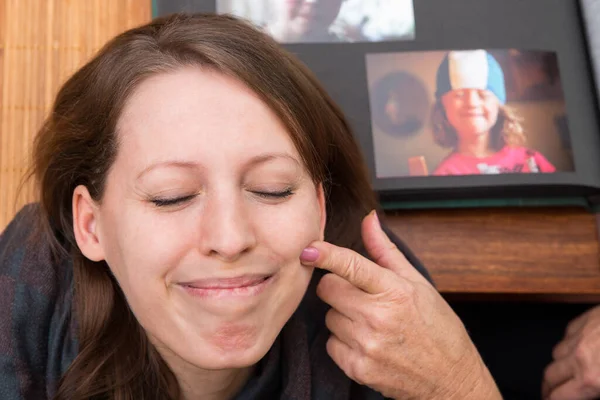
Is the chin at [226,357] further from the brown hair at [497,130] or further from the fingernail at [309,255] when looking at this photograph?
the brown hair at [497,130]

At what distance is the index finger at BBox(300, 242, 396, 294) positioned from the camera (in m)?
0.61

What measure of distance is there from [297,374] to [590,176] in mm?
525

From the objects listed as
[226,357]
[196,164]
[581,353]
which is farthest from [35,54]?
[581,353]

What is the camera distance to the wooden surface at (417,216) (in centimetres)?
85

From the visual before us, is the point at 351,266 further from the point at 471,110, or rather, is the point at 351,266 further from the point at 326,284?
the point at 471,110

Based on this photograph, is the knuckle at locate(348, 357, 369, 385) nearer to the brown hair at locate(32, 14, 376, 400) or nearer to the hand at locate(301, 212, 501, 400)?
the hand at locate(301, 212, 501, 400)

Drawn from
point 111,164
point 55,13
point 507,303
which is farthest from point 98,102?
point 507,303

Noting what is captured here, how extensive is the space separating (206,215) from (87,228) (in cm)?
18

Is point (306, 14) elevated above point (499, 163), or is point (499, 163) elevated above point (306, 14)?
point (306, 14)

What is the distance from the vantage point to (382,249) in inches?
28.6

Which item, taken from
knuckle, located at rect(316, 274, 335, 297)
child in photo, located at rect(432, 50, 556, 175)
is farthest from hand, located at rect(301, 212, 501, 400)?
child in photo, located at rect(432, 50, 556, 175)

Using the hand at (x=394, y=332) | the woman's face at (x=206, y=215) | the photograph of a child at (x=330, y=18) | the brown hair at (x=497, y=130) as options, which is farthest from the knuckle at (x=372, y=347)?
the photograph of a child at (x=330, y=18)

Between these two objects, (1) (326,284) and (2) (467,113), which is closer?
(1) (326,284)

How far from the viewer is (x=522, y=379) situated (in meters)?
1.09
